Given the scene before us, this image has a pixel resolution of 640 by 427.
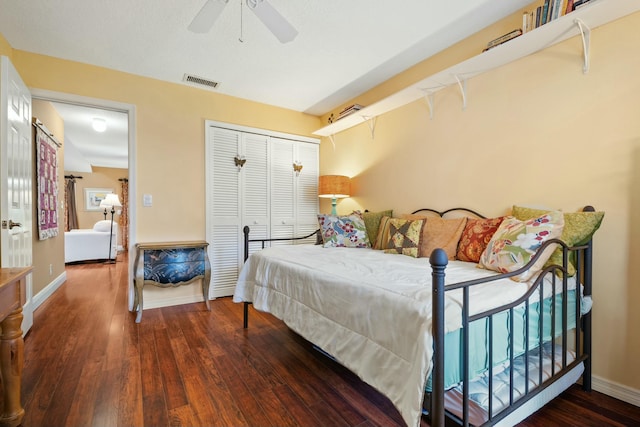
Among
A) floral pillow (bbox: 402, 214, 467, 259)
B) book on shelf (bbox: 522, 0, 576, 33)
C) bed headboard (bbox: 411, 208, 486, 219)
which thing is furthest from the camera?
bed headboard (bbox: 411, 208, 486, 219)

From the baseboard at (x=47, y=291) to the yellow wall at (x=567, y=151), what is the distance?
13.3ft

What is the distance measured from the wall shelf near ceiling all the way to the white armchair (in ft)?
20.1

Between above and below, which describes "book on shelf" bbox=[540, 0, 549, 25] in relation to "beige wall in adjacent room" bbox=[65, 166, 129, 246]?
above

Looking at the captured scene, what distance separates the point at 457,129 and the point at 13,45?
379cm

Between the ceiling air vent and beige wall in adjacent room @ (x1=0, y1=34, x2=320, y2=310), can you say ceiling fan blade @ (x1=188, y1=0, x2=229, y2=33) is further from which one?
beige wall in adjacent room @ (x1=0, y1=34, x2=320, y2=310)

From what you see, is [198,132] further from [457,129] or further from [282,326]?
[457,129]

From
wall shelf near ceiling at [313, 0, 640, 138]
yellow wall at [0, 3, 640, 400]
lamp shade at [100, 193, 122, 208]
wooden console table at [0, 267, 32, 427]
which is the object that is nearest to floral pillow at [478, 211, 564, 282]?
yellow wall at [0, 3, 640, 400]

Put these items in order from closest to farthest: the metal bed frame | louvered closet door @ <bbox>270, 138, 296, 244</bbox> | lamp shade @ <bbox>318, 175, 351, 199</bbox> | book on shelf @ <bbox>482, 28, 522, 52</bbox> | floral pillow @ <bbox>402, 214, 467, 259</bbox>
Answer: the metal bed frame → book on shelf @ <bbox>482, 28, 522, 52</bbox> → floral pillow @ <bbox>402, 214, 467, 259</bbox> → lamp shade @ <bbox>318, 175, 351, 199</bbox> → louvered closet door @ <bbox>270, 138, 296, 244</bbox>

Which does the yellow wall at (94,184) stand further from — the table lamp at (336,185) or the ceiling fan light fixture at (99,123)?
the table lamp at (336,185)

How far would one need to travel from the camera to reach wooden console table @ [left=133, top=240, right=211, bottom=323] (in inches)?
113

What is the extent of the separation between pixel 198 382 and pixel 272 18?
2124 millimetres

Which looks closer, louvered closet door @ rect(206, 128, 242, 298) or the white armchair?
louvered closet door @ rect(206, 128, 242, 298)

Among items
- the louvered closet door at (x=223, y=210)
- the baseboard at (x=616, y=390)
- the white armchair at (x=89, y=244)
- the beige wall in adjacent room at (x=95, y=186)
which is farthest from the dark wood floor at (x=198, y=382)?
the beige wall in adjacent room at (x=95, y=186)

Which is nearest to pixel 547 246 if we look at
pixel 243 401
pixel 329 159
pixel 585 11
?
pixel 585 11
